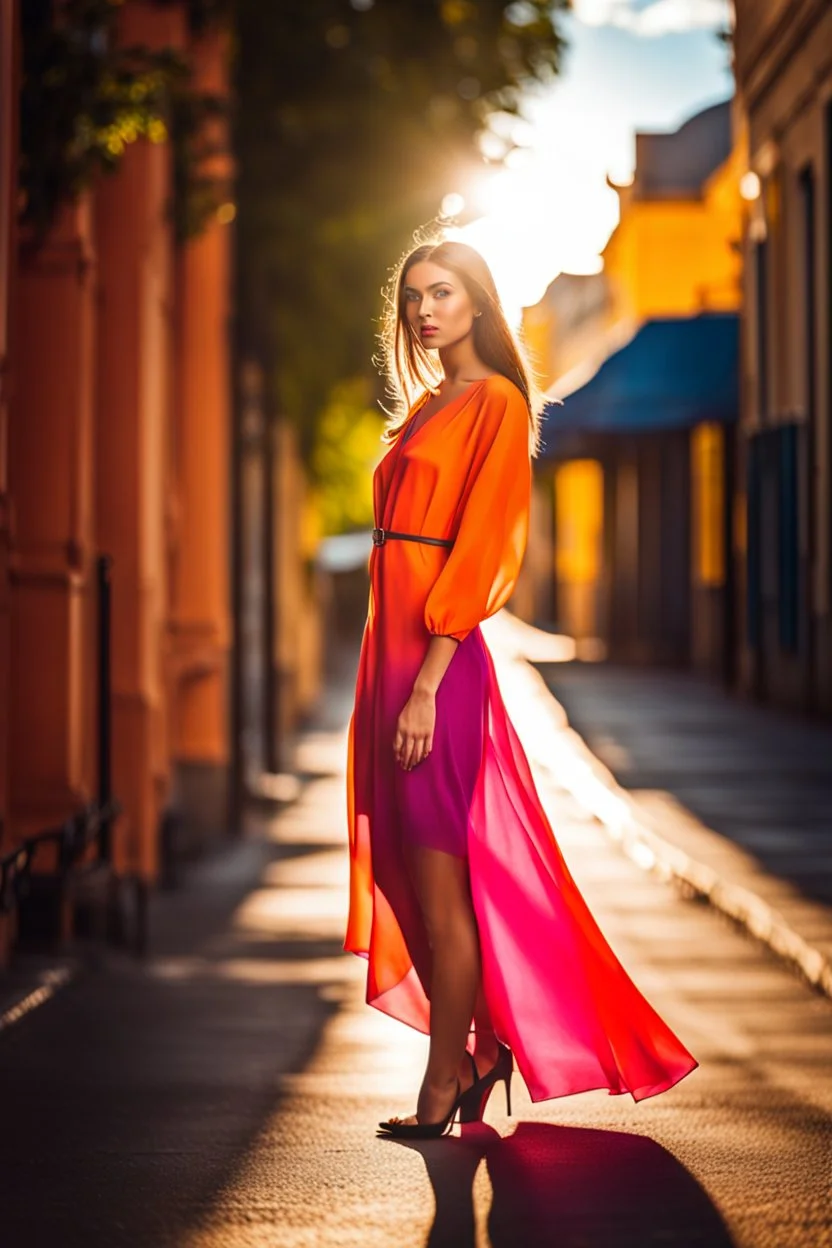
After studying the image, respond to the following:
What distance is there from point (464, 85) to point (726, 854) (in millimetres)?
8936

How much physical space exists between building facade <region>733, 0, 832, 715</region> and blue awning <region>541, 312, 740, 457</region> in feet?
3.77

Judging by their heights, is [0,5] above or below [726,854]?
above

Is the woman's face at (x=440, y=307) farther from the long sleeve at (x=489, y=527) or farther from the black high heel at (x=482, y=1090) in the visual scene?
the black high heel at (x=482, y=1090)

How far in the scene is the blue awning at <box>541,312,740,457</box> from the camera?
24000 millimetres

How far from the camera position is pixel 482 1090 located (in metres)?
4.51

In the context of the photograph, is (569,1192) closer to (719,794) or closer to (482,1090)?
(482,1090)

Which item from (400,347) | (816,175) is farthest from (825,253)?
(400,347)

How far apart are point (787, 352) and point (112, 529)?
10890 mm

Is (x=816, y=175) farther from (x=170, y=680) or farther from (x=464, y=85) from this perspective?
(x=170, y=680)

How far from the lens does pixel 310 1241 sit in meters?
3.68

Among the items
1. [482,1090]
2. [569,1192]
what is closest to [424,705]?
[482,1090]

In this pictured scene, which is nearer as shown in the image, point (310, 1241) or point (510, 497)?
point (310, 1241)

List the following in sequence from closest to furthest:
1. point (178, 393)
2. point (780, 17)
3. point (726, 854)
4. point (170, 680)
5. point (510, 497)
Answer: point (510, 497), point (726, 854), point (170, 680), point (178, 393), point (780, 17)

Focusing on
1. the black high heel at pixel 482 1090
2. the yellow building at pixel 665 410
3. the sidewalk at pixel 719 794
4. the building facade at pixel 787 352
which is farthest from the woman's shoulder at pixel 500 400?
the yellow building at pixel 665 410
